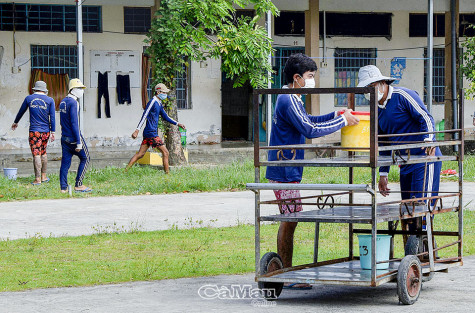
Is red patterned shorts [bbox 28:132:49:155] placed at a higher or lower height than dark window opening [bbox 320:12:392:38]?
lower

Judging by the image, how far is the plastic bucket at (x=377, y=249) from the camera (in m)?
7.10

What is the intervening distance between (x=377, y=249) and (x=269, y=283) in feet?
2.89

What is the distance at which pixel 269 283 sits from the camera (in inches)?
275

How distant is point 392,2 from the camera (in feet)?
76.2

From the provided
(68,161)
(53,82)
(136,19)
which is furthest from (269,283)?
(136,19)

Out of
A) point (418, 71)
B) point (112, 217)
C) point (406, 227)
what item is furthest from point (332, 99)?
point (406, 227)

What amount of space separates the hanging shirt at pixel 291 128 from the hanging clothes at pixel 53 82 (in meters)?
14.9

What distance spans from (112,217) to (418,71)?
1566 centimetres

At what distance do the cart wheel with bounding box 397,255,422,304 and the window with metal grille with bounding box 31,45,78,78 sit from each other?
52.5 ft

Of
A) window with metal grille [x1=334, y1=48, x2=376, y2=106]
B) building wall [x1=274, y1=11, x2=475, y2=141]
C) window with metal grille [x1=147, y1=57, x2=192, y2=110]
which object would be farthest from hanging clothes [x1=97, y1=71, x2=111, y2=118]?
window with metal grille [x1=334, y1=48, x2=376, y2=106]

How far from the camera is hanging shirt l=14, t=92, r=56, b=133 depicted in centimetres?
1566

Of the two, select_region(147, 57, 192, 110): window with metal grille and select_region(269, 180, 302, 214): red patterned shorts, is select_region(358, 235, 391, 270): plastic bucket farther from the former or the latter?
select_region(147, 57, 192, 110): window with metal grille

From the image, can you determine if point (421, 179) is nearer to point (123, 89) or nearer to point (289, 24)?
point (123, 89)

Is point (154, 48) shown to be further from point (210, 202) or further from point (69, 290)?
point (69, 290)
